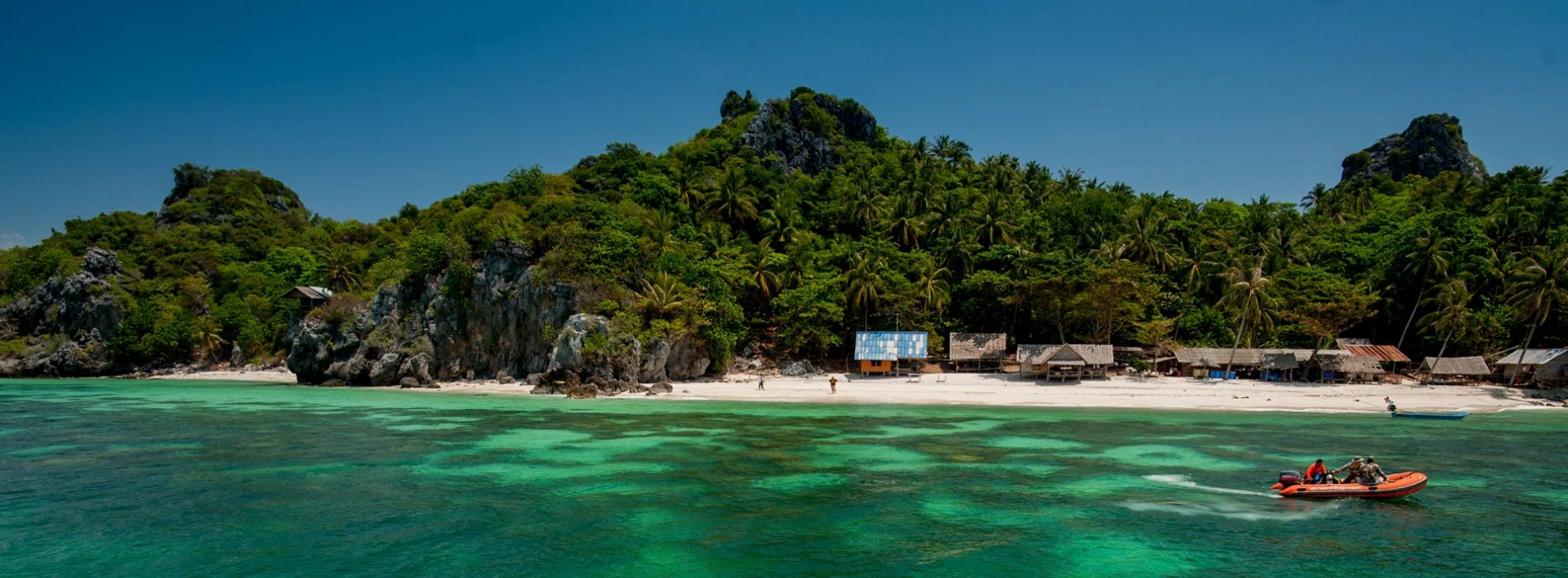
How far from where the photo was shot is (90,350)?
50.4 m

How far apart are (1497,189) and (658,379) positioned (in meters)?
61.9

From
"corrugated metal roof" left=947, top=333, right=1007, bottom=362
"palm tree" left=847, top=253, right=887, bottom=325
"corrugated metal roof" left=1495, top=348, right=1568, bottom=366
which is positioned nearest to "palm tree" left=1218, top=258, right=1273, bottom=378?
"corrugated metal roof" left=1495, top=348, right=1568, bottom=366

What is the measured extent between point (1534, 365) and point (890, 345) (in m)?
30.2

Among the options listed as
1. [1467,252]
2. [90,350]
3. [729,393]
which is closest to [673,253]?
[729,393]

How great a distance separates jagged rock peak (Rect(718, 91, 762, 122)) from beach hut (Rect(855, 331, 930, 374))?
52809 mm

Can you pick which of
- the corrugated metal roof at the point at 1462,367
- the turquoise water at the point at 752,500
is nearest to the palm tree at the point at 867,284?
the turquoise water at the point at 752,500

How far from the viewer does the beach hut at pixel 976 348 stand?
43.5m

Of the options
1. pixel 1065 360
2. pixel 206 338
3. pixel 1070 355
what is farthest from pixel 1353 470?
pixel 206 338

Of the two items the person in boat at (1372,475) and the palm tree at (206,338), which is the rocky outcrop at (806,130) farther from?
the person in boat at (1372,475)

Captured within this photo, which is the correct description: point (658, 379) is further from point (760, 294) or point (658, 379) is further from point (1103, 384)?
point (1103, 384)

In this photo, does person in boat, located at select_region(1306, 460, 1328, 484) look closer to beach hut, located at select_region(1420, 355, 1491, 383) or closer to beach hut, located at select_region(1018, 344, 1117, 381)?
beach hut, located at select_region(1018, 344, 1117, 381)

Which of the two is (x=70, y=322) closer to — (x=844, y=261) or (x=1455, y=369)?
(x=844, y=261)

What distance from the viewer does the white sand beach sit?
31891 millimetres

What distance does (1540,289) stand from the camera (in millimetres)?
34250
